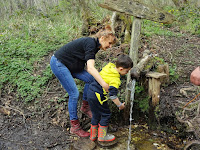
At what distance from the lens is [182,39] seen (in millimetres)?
6234

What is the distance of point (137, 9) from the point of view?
118 inches

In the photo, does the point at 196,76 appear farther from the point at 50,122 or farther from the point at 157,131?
the point at 50,122

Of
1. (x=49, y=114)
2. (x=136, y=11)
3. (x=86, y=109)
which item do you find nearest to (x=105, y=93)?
(x=86, y=109)

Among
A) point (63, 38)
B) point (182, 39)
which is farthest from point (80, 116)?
point (182, 39)

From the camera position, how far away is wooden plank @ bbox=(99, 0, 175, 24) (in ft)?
9.35

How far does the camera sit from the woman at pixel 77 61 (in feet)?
8.79

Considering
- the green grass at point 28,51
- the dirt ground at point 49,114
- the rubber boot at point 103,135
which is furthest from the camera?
the green grass at point 28,51

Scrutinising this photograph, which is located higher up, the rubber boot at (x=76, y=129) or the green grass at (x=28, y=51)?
the green grass at (x=28, y=51)

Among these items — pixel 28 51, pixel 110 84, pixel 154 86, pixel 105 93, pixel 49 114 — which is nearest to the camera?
pixel 110 84

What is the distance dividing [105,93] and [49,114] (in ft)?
5.57

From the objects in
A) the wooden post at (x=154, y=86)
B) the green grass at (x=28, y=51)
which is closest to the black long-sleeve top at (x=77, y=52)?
the wooden post at (x=154, y=86)

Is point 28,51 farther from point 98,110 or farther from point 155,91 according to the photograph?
point 155,91

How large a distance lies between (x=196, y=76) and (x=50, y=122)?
303 centimetres

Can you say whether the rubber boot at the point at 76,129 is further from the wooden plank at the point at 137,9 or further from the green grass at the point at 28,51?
the wooden plank at the point at 137,9
